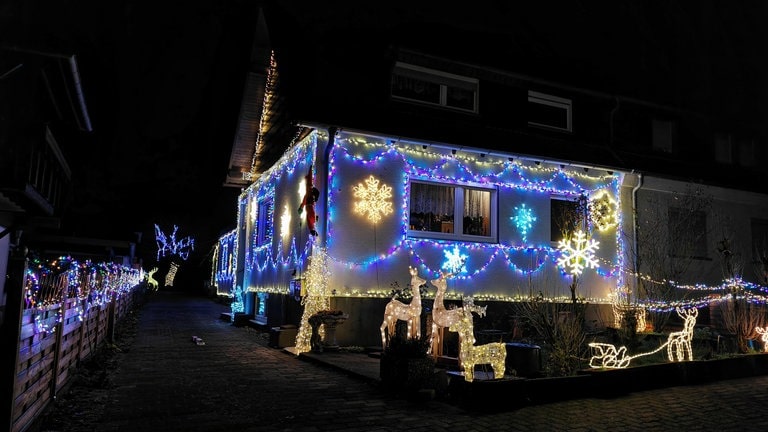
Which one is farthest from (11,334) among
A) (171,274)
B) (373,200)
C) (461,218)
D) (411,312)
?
(171,274)

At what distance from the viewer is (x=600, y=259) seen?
13.5m

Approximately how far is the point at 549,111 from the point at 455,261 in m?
5.58

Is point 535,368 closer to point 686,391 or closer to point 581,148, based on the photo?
point 686,391

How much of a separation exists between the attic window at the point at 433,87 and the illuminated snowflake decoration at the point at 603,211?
3.90 meters

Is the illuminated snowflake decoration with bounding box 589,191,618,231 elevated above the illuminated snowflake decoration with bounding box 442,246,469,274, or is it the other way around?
the illuminated snowflake decoration with bounding box 589,191,618,231

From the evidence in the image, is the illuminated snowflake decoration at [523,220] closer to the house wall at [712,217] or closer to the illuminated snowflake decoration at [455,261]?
the illuminated snowflake decoration at [455,261]

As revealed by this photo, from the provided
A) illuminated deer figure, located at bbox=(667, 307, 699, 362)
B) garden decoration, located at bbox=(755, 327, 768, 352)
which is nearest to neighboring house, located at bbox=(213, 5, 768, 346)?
garden decoration, located at bbox=(755, 327, 768, 352)

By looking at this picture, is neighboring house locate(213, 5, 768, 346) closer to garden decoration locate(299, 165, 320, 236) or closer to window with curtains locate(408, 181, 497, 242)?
window with curtains locate(408, 181, 497, 242)

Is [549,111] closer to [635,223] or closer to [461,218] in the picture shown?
[635,223]

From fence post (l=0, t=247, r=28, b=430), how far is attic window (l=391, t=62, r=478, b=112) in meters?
9.43

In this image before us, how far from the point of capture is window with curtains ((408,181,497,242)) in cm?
1211

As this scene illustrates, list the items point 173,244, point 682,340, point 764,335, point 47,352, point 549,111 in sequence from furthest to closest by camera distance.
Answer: point 173,244 < point 549,111 < point 764,335 < point 682,340 < point 47,352

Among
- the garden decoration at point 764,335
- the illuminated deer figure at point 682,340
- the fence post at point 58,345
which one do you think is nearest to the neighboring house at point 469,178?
the garden decoration at point 764,335

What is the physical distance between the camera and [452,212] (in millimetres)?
12477
